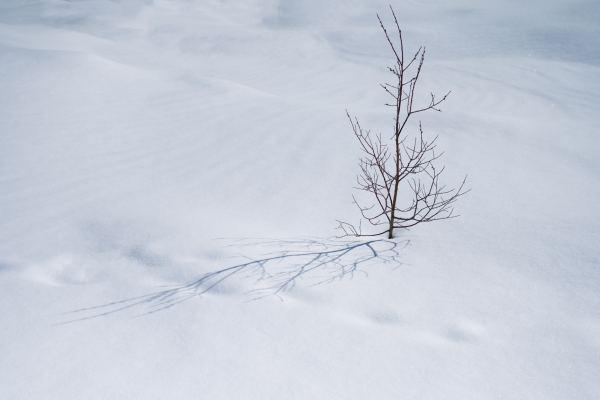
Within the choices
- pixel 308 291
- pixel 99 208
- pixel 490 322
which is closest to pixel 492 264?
pixel 490 322

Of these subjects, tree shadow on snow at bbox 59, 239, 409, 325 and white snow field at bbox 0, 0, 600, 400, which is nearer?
white snow field at bbox 0, 0, 600, 400

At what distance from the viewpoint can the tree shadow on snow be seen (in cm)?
206

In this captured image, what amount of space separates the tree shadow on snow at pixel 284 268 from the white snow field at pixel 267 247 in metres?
0.02

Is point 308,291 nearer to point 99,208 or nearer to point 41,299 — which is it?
point 41,299

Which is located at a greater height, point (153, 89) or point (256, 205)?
point (153, 89)

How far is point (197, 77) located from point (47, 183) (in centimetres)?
259

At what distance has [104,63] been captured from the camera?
539 cm

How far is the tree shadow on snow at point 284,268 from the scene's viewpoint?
6.77ft

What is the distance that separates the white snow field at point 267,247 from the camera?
169cm

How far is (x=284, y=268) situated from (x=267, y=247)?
0.26 metres

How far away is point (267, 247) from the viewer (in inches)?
99.3

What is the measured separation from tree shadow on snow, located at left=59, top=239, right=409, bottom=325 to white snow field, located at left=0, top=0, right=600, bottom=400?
0.6 inches

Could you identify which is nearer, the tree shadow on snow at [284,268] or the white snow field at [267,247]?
the white snow field at [267,247]

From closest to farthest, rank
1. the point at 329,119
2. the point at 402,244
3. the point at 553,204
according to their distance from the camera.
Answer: the point at 402,244, the point at 553,204, the point at 329,119
